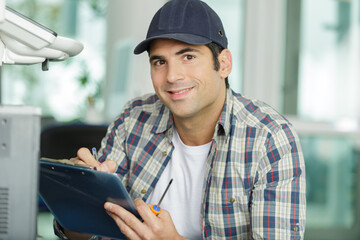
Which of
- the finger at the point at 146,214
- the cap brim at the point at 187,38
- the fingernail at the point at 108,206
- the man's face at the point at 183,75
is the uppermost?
the cap brim at the point at 187,38

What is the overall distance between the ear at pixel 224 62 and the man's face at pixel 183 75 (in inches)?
1.7

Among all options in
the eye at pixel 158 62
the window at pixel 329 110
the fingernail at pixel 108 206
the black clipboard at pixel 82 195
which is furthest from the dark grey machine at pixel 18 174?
the window at pixel 329 110

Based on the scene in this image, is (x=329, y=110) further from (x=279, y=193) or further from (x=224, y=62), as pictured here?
(x=279, y=193)

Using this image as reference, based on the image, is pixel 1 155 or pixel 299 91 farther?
pixel 299 91

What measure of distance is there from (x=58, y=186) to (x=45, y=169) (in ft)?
0.22

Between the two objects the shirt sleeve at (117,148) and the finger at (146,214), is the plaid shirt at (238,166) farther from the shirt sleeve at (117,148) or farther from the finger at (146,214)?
the finger at (146,214)

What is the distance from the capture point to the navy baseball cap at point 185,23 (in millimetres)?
1401

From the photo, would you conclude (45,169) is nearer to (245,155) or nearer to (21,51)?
(21,51)

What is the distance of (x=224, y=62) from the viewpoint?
157 centimetres

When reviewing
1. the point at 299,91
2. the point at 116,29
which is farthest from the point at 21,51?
the point at 299,91

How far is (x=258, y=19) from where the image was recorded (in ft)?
12.8

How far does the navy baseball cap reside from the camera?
4.60ft

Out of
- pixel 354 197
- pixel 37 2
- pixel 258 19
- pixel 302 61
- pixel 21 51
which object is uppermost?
pixel 37 2

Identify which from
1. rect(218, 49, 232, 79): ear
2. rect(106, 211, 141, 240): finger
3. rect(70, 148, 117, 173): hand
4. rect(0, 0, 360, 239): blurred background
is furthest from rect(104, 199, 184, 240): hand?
rect(0, 0, 360, 239): blurred background
